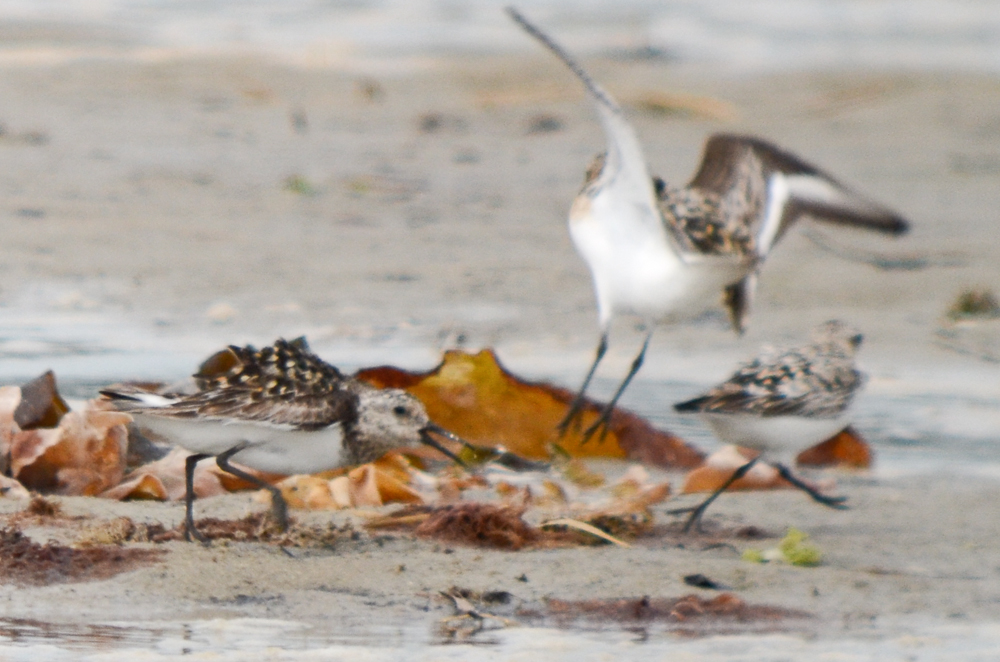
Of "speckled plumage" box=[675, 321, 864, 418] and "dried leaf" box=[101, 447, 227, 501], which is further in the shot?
"speckled plumage" box=[675, 321, 864, 418]

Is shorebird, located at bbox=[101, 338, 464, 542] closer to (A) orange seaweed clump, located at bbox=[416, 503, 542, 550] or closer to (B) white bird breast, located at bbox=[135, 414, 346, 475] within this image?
(B) white bird breast, located at bbox=[135, 414, 346, 475]

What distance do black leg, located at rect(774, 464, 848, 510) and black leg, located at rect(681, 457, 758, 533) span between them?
121 mm

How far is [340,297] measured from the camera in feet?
26.6

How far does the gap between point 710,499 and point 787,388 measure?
542 mm

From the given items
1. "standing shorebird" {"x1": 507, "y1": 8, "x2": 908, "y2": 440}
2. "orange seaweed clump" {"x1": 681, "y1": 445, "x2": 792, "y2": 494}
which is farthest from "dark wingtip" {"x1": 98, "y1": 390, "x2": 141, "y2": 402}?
"orange seaweed clump" {"x1": 681, "y1": 445, "x2": 792, "y2": 494}

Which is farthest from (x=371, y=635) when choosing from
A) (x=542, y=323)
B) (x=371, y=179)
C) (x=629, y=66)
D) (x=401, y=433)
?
(x=629, y=66)

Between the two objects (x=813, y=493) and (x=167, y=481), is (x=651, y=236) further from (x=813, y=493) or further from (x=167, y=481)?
(x=167, y=481)

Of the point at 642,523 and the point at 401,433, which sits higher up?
the point at 401,433

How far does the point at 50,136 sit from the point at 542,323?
541 cm

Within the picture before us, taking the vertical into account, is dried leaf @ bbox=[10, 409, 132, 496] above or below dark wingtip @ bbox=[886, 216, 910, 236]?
below

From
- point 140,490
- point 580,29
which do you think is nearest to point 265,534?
point 140,490

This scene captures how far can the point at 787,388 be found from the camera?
17.0 feet

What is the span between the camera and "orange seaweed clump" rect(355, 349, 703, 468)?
5.70m

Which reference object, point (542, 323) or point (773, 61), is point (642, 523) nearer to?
point (542, 323)
